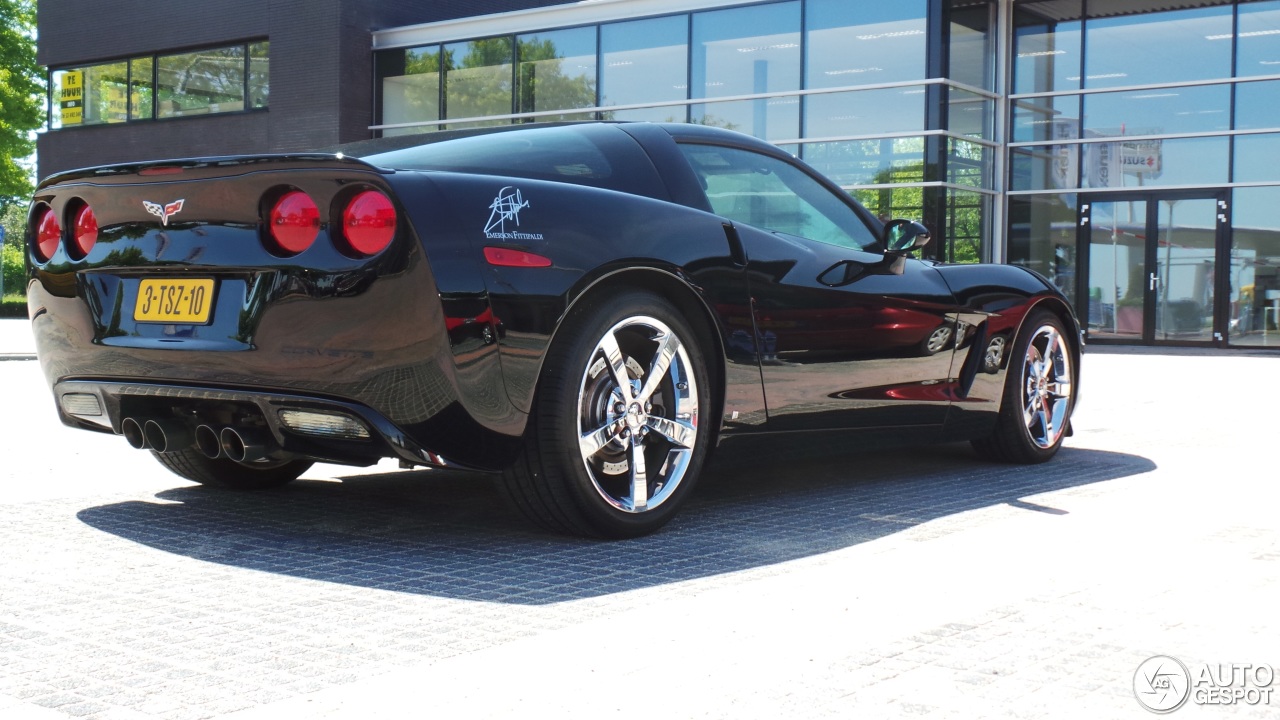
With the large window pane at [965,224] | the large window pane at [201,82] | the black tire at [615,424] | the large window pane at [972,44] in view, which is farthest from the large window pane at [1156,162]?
the black tire at [615,424]

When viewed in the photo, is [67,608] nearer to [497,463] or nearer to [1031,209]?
[497,463]

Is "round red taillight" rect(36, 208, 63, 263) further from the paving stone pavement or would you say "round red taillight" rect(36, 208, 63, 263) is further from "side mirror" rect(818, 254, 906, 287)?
"side mirror" rect(818, 254, 906, 287)

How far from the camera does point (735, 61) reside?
73.5 ft

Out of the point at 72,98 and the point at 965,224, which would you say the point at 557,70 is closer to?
the point at 965,224

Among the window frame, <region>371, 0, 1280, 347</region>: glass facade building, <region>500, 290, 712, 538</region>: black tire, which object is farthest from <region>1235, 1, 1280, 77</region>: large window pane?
<region>500, 290, 712, 538</region>: black tire

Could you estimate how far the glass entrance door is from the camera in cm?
2130

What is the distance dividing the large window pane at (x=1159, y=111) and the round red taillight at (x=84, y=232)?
20.2 meters

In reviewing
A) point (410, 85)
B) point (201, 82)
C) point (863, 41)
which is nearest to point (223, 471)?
point (863, 41)

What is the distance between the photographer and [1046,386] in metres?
6.32

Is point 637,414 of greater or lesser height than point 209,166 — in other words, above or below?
below

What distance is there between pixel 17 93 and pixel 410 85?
1713cm

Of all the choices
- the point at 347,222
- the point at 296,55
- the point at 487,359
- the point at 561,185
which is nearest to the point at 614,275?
the point at 561,185

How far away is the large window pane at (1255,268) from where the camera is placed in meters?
20.7

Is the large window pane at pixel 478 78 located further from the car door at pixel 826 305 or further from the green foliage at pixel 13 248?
the green foliage at pixel 13 248
